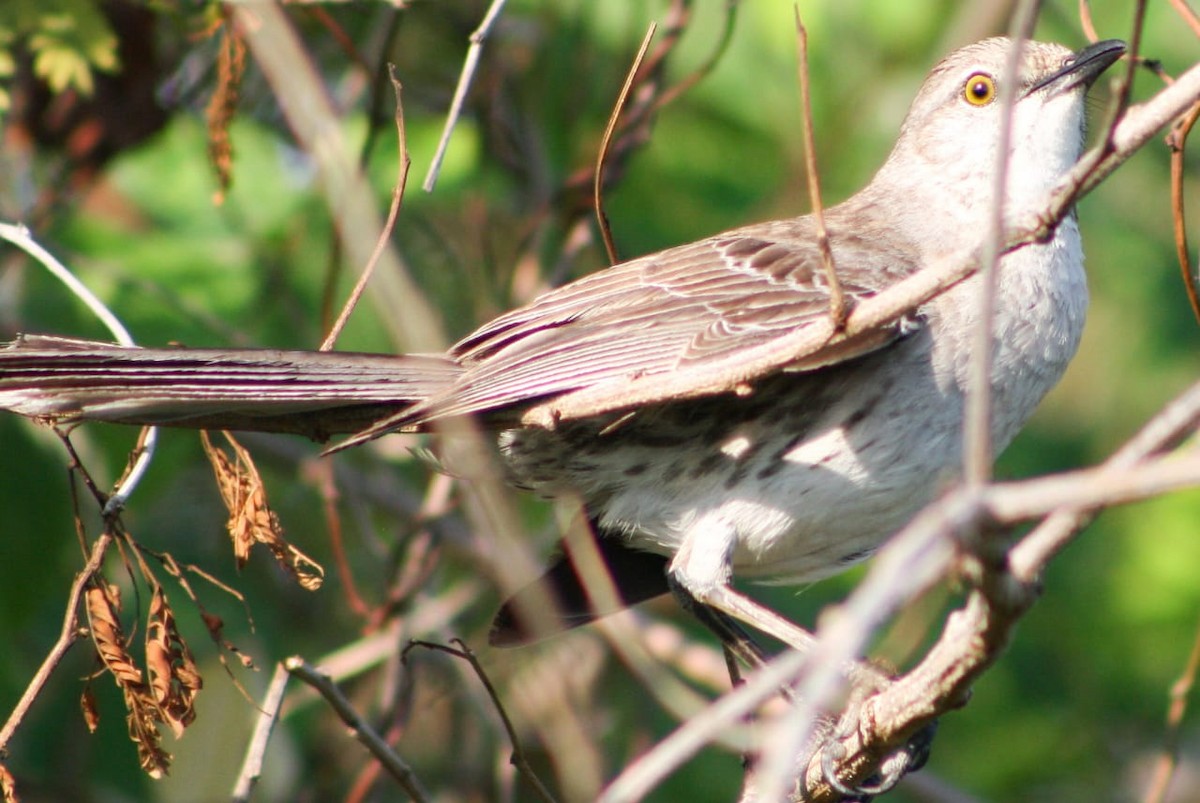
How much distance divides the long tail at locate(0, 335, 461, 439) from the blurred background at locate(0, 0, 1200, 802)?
1.26m

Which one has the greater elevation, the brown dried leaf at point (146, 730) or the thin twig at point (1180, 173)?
the thin twig at point (1180, 173)

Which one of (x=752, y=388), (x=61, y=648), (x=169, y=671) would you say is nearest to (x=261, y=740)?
(x=169, y=671)

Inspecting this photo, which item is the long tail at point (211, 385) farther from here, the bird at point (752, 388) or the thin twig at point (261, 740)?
the thin twig at point (261, 740)

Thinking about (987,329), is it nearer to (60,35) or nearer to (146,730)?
(146,730)

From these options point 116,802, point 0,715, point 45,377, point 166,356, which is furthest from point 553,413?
point 116,802

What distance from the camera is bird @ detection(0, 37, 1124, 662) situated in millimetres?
3062

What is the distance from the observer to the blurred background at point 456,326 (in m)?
4.61

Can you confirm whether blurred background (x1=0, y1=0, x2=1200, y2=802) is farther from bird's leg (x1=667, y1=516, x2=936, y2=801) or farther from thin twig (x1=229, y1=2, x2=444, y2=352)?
bird's leg (x1=667, y1=516, x2=936, y2=801)

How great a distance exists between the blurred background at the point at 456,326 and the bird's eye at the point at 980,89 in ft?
2.49

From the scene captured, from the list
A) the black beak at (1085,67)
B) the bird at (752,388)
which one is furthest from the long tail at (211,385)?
the black beak at (1085,67)

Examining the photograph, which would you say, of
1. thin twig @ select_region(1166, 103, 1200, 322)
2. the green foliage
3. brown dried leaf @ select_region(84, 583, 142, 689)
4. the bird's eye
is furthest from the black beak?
brown dried leaf @ select_region(84, 583, 142, 689)

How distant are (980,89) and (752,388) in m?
1.67

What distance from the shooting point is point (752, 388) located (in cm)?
293

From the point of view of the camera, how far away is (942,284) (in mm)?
2152
